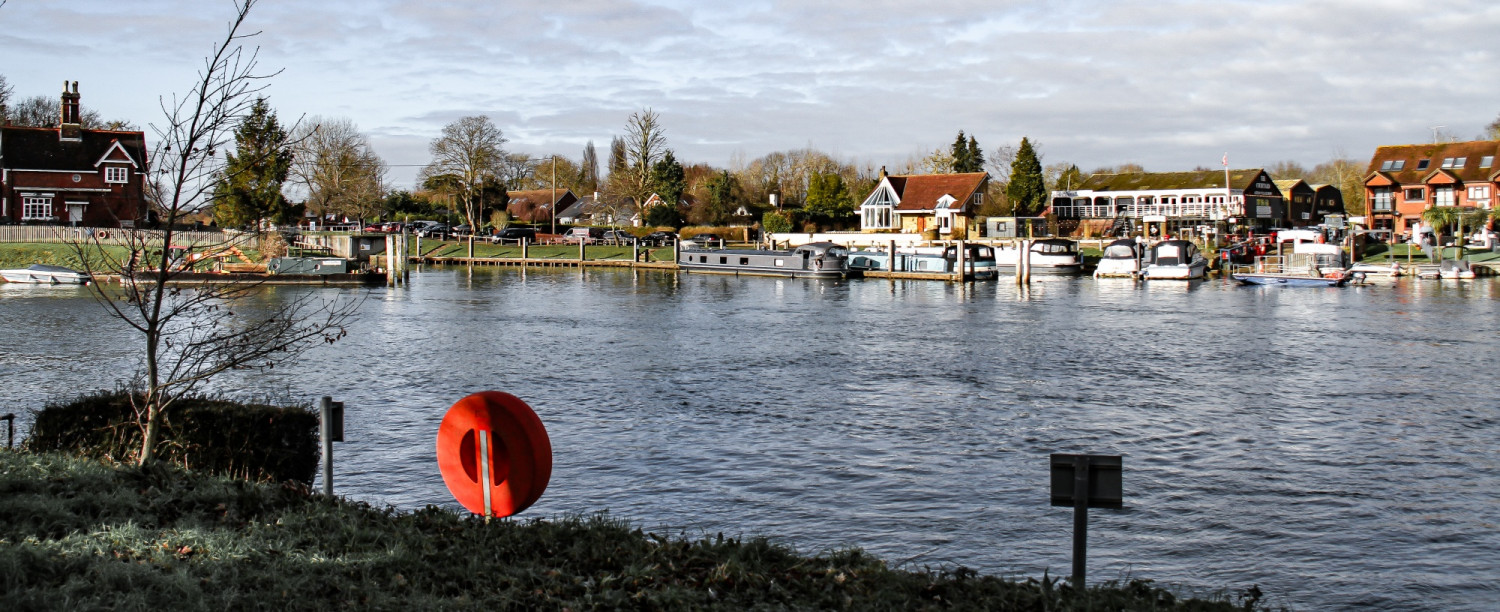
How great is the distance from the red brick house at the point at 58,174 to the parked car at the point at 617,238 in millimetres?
30461

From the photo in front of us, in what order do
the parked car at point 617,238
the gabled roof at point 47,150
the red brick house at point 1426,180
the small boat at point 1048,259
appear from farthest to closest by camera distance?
the red brick house at point 1426,180 < the parked car at point 617,238 < the small boat at point 1048,259 < the gabled roof at point 47,150

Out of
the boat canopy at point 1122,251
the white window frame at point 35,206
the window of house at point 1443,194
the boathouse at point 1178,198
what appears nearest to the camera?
the boat canopy at point 1122,251

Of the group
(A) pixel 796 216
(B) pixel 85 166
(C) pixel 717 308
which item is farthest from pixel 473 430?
(A) pixel 796 216

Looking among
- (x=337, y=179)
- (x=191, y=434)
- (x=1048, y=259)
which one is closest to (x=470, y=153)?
(x=337, y=179)

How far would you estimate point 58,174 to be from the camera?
68312 millimetres

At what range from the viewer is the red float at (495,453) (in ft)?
30.9

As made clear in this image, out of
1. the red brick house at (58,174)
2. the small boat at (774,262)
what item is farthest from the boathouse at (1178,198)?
the red brick house at (58,174)

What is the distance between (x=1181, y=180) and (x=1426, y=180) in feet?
60.0

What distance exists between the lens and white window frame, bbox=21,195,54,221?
225ft

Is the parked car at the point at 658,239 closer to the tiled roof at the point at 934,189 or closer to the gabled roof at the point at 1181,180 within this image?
the tiled roof at the point at 934,189

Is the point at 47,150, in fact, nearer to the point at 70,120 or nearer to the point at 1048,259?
the point at 70,120

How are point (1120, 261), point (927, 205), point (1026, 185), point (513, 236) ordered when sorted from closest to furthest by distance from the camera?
point (1120, 261) < point (513, 236) < point (927, 205) < point (1026, 185)

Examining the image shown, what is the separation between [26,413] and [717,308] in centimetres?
2827

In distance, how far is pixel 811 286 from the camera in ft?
190
